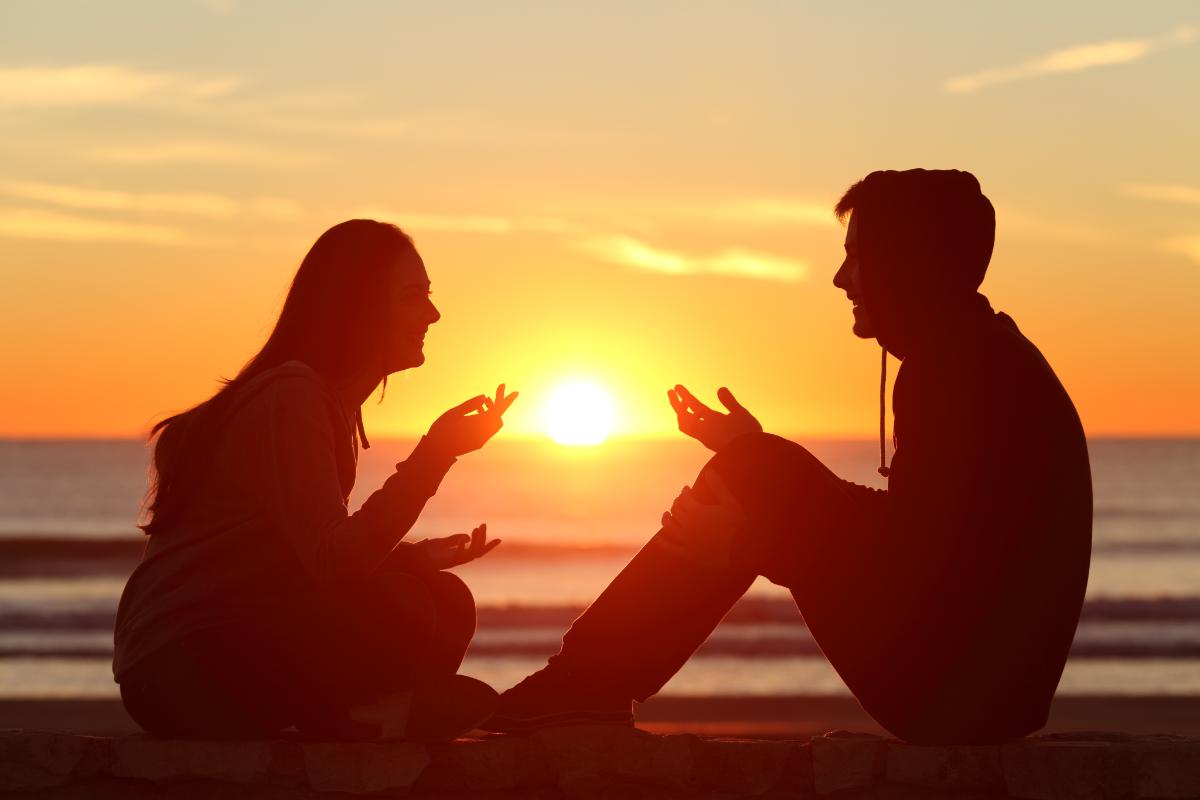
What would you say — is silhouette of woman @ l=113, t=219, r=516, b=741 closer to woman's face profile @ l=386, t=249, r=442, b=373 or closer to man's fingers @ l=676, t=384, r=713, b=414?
woman's face profile @ l=386, t=249, r=442, b=373

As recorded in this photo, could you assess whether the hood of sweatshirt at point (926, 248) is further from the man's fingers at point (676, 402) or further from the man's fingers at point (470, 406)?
the man's fingers at point (470, 406)

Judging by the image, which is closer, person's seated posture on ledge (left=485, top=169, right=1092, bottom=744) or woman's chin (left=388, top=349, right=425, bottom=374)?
person's seated posture on ledge (left=485, top=169, right=1092, bottom=744)

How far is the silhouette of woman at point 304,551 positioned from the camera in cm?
392

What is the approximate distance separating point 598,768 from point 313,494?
1246 mm

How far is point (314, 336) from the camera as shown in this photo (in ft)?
13.6

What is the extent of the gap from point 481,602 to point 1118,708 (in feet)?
34.8

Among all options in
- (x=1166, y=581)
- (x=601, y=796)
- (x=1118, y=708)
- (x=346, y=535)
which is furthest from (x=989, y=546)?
(x=1166, y=581)

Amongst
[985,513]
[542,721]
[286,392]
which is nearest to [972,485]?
[985,513]

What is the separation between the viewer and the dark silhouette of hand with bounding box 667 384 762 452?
4.23 m

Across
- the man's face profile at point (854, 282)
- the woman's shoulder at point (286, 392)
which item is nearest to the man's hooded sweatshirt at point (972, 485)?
the man's face profile at point (854, 282)

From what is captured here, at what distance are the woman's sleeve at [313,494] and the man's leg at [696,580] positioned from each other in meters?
0.74

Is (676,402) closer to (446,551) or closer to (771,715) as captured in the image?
(446,551)

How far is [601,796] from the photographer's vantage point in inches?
168

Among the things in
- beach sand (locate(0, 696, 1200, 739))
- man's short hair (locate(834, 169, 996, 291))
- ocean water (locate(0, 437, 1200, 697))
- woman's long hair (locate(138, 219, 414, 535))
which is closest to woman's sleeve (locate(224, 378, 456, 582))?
woman's long hair (locate(138, 219, 414, 535))
